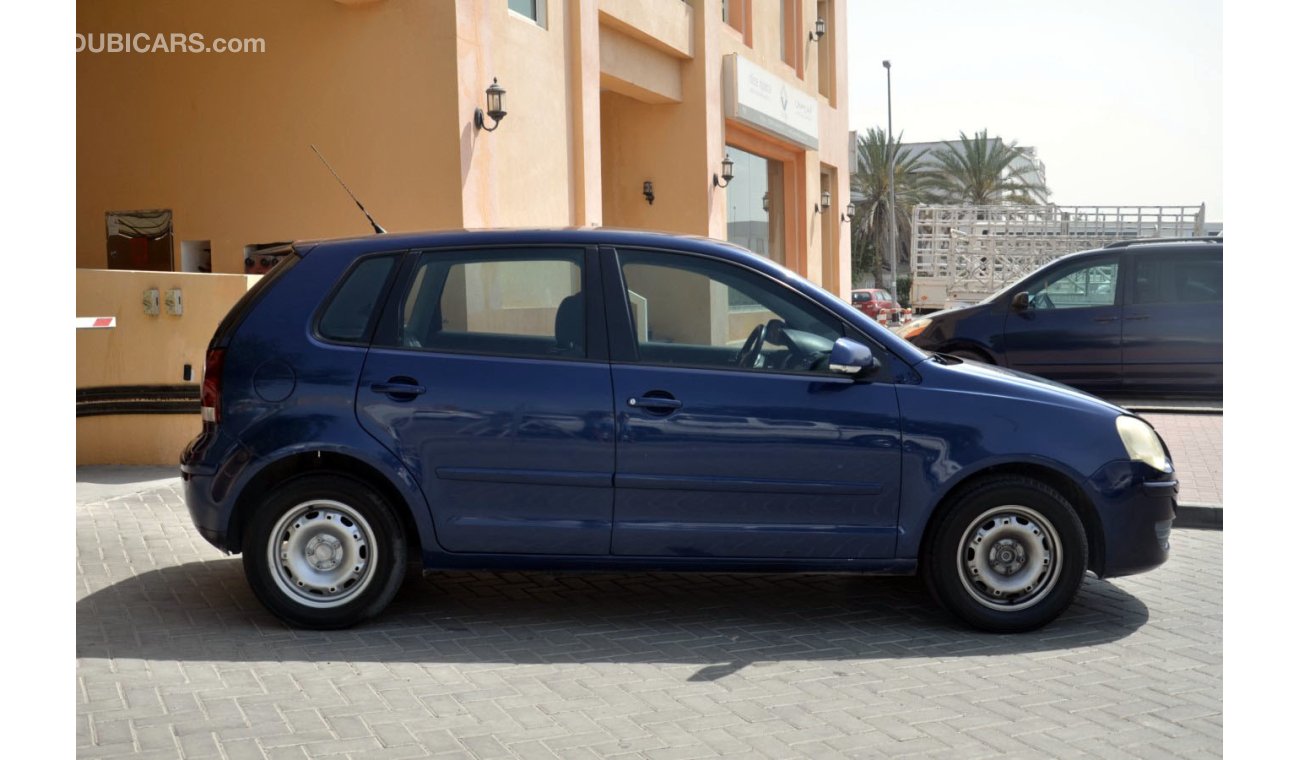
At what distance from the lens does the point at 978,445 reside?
5590 mm

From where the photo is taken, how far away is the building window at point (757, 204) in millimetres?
24375

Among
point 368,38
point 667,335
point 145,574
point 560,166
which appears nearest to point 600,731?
point 667,335

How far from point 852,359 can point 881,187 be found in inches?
2043

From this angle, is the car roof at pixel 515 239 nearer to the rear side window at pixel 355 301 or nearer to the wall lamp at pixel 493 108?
the rear side window at pixel 355 301

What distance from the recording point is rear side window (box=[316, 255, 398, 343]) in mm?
5730

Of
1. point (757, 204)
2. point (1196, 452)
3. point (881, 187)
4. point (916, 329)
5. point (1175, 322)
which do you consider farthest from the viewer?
point (881, 187)

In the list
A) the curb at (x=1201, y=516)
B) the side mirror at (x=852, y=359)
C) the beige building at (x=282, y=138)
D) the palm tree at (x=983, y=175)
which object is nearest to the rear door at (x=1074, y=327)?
the curb at (x=1201, y=516)

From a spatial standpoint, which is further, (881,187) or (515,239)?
(881,187)

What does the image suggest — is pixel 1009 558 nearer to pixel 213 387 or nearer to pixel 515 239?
pixel 515 239

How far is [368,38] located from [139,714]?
10.2 metres

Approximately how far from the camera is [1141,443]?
5812 mm

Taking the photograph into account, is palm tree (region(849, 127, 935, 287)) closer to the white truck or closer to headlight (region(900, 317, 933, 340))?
the white truck

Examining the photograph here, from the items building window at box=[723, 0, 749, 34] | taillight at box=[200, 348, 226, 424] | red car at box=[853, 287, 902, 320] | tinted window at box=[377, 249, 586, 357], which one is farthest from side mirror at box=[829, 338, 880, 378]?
red car at box=[853, 287, 902, 320]

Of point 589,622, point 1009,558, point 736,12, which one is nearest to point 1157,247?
point 1009,558
